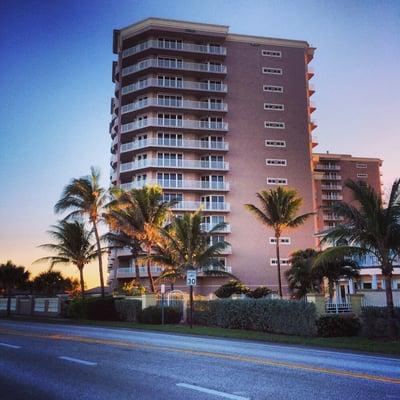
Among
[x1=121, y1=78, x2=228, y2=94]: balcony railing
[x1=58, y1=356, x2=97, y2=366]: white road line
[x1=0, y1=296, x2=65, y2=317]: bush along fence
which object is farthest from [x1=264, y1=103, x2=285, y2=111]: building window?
[x1=58, y1=356, x2=97, y2=366]: white road line

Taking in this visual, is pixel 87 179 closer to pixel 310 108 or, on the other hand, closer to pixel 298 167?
pixel 298 167

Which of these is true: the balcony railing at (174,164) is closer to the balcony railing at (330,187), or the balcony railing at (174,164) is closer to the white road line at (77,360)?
the white road line at (77,360)

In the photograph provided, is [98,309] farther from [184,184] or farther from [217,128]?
[217,128]

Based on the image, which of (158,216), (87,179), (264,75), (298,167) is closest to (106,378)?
(158,216)

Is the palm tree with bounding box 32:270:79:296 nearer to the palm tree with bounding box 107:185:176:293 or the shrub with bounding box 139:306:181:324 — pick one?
the palm tree with bounding box 107:185:176:293

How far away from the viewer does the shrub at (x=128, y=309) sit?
32388 mm

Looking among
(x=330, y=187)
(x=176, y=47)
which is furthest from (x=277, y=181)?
(x=330, y=187)

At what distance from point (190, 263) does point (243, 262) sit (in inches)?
789

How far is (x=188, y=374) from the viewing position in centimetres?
909

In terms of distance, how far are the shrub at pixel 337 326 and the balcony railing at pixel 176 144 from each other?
36909 millimetres

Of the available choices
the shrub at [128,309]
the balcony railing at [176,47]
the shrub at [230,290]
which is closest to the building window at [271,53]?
the balcony railing at [176,47]

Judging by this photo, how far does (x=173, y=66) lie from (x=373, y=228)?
142 ft

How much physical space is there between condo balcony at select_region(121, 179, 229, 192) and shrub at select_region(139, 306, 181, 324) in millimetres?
24862

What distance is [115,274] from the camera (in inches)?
2108
